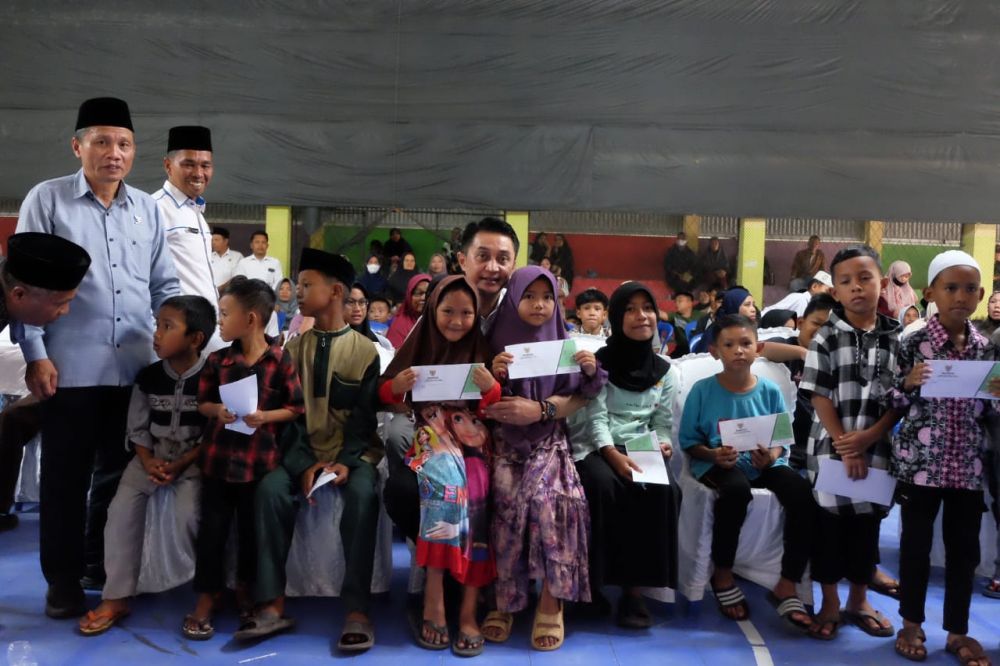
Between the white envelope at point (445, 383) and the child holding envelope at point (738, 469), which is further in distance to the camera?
the child holding envelope at point (738, 469)

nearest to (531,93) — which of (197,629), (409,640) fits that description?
(409,640)

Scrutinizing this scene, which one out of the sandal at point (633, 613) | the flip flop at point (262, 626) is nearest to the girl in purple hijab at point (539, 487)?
the sandal at point (633, 613)

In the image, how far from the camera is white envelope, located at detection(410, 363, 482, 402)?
104 inches

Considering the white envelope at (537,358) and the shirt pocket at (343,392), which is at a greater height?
the white envelope at (537,358)

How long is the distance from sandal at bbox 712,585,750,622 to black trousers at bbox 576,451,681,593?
266mm

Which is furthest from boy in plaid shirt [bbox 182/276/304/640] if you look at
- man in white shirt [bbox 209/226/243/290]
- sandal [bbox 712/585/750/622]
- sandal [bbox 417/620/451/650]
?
man in white shirt [bbox 209/226/243/290]

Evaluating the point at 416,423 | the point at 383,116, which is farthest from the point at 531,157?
the point at 416,423

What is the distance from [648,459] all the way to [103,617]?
1974 millimetres

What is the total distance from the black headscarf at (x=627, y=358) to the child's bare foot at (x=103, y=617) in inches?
76.8

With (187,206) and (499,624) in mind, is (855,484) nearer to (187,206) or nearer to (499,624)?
(499,624)

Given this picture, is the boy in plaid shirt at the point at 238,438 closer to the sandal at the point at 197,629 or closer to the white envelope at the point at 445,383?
the sandal at the point at 197,629

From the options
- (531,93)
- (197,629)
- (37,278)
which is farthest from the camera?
(531,93)

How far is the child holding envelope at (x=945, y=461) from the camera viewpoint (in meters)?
2.51

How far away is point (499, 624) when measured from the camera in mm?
2666
